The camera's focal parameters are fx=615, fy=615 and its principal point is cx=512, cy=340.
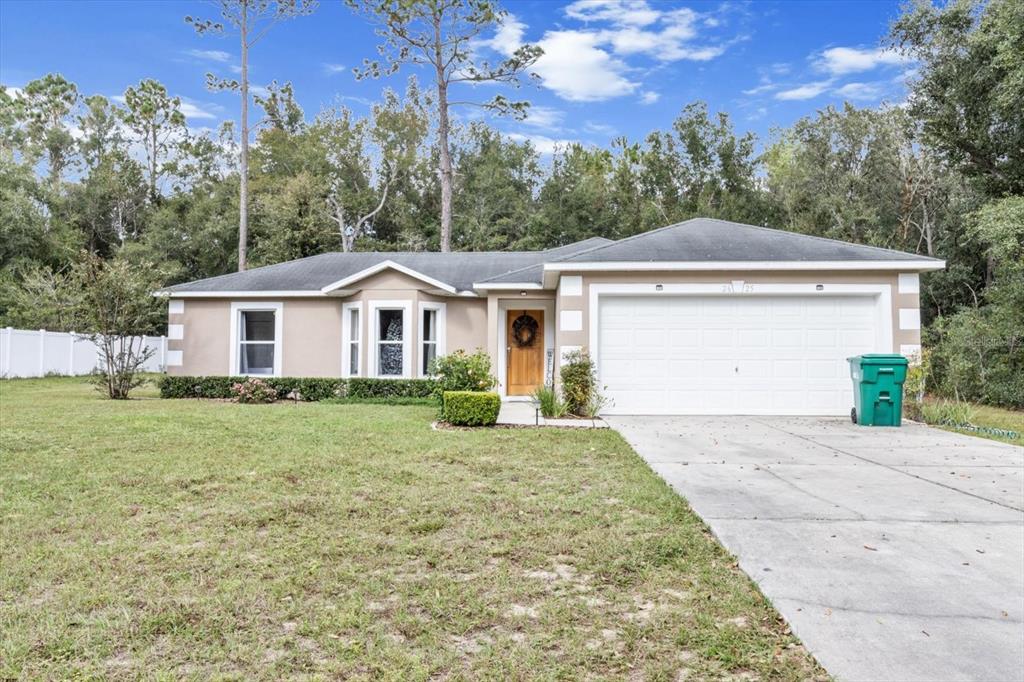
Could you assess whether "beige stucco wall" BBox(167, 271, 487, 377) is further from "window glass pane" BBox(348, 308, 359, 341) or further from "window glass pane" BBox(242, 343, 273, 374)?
"window glass pane" BBox(242, 343, 273, 374)

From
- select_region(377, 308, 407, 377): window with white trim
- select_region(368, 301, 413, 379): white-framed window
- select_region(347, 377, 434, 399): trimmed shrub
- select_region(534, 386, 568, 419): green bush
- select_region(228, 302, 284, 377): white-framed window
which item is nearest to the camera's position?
select_region(534, 386, 568, 419): green bush

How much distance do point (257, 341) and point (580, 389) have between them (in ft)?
31.5

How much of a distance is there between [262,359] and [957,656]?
16.1 metres

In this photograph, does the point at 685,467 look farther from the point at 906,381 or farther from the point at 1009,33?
the point at 1009,33

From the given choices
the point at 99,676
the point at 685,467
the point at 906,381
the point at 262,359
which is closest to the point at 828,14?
the point at 906,381

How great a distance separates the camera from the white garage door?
11328 millimetres

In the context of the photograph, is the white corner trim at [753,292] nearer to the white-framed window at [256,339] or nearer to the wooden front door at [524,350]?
the wooden front door at [524,350]

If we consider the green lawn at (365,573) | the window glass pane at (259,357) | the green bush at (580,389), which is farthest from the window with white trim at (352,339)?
the green lawn at (365,573)

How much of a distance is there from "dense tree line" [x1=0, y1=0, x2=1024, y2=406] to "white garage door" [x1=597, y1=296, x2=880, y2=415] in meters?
10.5

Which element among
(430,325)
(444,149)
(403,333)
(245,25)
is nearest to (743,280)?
(430,325)

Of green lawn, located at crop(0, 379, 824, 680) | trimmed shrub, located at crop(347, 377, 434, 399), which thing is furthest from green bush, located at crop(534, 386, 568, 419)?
trimmed shrub, located at crop(347, 377, 434, 399)

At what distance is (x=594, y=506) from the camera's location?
16.2 feet

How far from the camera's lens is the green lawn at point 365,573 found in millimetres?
2672

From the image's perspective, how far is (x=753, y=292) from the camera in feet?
37.3
